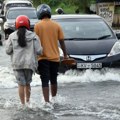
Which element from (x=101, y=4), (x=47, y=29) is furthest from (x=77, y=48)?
(x=101, y=4)

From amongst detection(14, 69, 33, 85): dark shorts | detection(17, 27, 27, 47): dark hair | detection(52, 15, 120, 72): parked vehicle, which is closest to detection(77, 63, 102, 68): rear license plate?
detection(52, 15, 120, 72): parked vehicle

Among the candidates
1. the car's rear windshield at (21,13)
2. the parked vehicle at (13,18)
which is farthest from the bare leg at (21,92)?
the car's rear windshield at (21,13)

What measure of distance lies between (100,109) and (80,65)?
3320 mm

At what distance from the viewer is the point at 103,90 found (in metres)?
11.2

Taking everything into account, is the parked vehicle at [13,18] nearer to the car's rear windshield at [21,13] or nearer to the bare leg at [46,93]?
the car's rear windshield at [21,13]

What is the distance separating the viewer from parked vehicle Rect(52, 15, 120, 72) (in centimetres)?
1233

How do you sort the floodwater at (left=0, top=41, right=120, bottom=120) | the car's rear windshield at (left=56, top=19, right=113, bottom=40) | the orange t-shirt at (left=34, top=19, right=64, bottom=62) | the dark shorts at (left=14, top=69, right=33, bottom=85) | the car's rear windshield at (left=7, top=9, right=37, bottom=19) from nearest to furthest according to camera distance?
the floodwater at (left=0, top=41, right=120, bottom=120) → the dark shorts at (left=14, top=69, right=33, bottom=85) → the orange t-shirt at (left=34, top=19, right=64, bottom=62) → the car's rear windshield at (left=56, top=19, right=113, bottom=40) → the car's rear windshield at (left=7, top=9, right=37, bottom=19)

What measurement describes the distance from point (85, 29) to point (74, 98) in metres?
3.96

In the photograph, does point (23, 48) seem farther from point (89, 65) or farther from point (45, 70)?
point (89, 65)

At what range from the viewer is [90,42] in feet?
42.5

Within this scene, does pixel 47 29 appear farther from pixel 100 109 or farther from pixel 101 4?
pixel 101 4

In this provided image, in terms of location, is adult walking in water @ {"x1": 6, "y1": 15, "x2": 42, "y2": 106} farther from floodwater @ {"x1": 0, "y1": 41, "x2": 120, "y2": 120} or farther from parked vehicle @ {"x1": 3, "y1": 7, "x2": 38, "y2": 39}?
parked vehicle @ {"x1": 3, "y1": 7, "x2": 38, "y2": 39}

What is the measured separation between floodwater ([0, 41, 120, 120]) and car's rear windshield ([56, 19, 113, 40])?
136 centimetres

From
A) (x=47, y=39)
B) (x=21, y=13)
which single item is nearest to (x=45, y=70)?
(x=47, y=39)
